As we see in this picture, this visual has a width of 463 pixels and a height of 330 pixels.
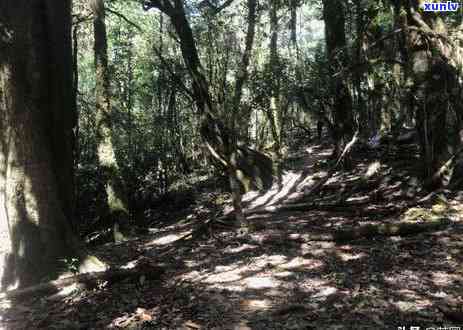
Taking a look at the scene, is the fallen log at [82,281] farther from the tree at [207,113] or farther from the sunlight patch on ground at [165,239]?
the tree at [207,113]

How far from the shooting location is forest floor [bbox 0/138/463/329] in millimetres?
4074

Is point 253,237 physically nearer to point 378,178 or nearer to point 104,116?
point 378,178

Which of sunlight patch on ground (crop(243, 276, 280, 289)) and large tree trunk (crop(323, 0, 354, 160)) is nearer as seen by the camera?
sunlight patch on ground (crop(243, 276, 280, 289))

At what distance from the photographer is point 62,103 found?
247 inches

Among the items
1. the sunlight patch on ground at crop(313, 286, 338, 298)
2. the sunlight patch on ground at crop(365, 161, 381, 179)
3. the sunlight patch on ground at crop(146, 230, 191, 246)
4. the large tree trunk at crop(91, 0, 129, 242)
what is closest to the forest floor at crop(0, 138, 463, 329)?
the sunlight patch on ground at crop(313, 286, 338, 298)

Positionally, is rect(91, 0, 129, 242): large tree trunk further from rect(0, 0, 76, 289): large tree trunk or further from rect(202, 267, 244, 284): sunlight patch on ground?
rect(202, 267, 244, 284): sunlight patch on ground

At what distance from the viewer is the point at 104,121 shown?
1109cm

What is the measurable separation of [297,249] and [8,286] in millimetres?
3907

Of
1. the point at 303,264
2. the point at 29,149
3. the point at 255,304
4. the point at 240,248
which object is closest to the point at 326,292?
the point at 255,304

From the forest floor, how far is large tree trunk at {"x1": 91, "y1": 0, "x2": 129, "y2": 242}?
2.65 meters

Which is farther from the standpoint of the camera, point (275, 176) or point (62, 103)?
point (275, 176)

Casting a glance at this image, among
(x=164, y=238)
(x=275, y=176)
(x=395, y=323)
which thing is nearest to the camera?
(x=395, y=323)

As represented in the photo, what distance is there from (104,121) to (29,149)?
5.51 metres

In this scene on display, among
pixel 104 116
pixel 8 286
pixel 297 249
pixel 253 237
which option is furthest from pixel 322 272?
pixel 104 116
